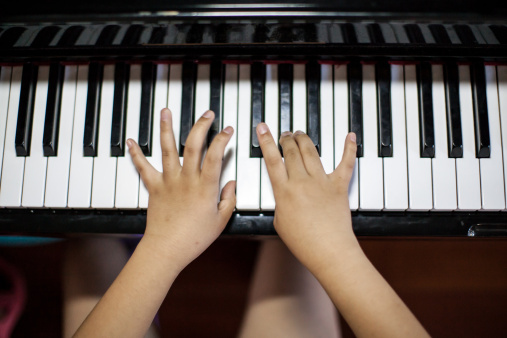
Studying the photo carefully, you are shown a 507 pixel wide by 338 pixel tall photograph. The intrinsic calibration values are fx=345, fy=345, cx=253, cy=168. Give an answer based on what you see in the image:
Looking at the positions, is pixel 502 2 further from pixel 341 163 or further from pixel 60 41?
pixel 60 41

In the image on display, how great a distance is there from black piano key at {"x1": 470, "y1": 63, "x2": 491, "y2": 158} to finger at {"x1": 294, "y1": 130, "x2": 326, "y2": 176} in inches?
13.6

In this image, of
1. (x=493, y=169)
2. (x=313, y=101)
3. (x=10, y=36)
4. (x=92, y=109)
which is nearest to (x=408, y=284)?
(x=493, y=169)

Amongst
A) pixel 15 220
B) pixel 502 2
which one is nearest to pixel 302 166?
pixel 502 2

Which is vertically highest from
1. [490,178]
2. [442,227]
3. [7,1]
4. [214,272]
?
[7,1]

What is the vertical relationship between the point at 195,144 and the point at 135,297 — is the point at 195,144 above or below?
above

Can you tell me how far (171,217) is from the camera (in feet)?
2.29

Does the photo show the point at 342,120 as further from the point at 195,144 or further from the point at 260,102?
the point at 195,144

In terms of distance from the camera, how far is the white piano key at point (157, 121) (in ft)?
2.41

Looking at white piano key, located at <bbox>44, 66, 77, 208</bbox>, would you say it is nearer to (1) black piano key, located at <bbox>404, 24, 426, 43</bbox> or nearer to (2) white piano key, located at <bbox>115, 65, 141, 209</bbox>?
(2) white piano key, located at <bbox>115, 65, 141, 209</bbox>

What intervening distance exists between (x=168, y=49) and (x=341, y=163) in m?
A: 0.43

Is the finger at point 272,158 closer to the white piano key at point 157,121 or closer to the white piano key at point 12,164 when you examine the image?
the white piano key at point 157,121

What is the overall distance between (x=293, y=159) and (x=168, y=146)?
0.26 m

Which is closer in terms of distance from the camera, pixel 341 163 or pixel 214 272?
pixel 341 163

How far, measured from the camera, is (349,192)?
730 millimetres
